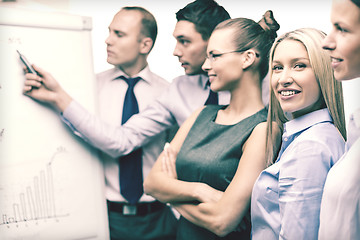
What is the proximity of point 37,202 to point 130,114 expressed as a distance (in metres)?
0.68

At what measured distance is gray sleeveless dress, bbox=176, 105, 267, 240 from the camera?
1930mm

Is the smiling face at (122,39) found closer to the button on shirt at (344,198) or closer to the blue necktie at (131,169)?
the blue necktie at (131,169)

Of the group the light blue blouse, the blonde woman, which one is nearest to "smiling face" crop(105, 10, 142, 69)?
the blonde woman

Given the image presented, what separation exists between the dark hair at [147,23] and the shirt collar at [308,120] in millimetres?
1368

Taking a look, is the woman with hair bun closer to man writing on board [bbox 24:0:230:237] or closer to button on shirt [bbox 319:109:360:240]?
man writing on board [bbox 24:0:230:237]

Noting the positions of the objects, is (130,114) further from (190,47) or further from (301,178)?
(301,178)

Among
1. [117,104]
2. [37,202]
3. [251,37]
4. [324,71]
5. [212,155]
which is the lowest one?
[37,202]

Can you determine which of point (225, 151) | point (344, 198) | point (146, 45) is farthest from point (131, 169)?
point (344, 198)

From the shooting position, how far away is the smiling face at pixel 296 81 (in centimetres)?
156

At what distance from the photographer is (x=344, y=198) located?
1319mm

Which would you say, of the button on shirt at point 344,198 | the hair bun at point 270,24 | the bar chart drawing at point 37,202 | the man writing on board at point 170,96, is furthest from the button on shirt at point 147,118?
the button on shirt at point 344,198

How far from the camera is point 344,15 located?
50.9 inches

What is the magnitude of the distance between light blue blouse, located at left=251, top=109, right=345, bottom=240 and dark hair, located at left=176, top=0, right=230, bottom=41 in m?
0.95

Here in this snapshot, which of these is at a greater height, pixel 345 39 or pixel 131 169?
pixel 345 39
